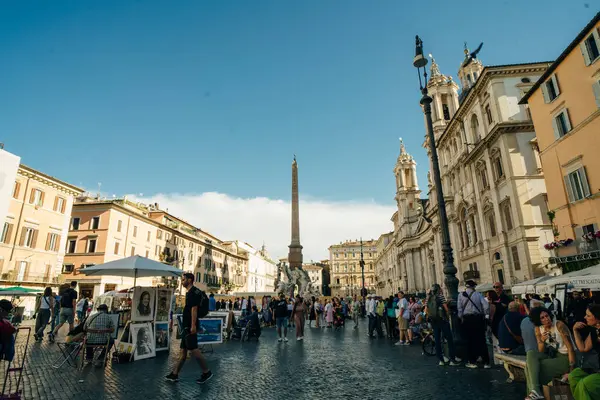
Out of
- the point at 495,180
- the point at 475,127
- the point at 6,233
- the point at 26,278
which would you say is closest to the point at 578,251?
the point at 495,180

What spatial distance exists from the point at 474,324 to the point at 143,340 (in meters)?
7.59

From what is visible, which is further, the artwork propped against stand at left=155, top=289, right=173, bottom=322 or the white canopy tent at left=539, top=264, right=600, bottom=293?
the white canopy tent at left=539, top=264, right=600, bottom=293

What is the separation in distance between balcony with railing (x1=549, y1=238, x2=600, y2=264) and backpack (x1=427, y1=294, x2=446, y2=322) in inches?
446

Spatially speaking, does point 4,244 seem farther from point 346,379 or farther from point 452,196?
point 452,196

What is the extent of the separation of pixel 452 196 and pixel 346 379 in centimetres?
3098

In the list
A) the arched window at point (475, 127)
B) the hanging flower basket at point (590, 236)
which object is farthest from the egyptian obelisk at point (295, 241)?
the hanging flower basket at point (590, 236)

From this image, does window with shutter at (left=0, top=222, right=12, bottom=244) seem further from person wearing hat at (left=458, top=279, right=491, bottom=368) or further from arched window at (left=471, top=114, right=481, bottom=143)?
arched window at (left=471, top=114, right=481, bottom=143)

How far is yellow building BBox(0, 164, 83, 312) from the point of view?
26547 mm

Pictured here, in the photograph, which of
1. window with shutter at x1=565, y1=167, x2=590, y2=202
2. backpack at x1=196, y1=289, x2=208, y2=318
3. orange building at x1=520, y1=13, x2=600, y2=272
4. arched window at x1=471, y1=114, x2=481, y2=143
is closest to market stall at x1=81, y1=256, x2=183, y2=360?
backpack at x1=196, y1=289, x2=208, y2=318

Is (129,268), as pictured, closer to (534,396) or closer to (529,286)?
(534,396)

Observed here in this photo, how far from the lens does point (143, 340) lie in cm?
865

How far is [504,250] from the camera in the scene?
23.9m

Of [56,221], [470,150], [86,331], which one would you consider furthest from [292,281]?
[86,331]

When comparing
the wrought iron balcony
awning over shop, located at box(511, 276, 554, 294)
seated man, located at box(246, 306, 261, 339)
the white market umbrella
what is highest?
the wrought iron balcony
